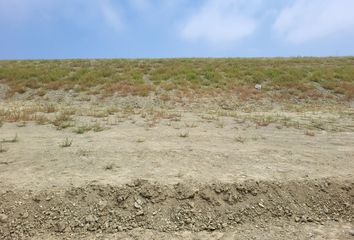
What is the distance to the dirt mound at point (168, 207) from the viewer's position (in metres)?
6.62

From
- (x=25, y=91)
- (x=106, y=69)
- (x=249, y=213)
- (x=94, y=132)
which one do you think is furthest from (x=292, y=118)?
(x=106, y=69)

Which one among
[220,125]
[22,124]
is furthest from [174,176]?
[22,124]

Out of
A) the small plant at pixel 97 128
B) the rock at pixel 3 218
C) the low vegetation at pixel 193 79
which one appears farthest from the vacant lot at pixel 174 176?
A: the low vegetation at pixel 193 79

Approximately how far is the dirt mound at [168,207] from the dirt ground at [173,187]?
0.02 metres

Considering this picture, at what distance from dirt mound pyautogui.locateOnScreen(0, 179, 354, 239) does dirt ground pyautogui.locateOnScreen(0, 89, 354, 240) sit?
2 centimetres

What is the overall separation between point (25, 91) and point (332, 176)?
22392mm

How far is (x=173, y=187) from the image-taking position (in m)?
7.51

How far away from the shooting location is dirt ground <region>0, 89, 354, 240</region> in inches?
261

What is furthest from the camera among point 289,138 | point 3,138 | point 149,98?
point 149,98

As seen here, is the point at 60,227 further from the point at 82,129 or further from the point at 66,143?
the point at 82,129

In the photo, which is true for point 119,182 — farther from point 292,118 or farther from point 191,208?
point 292,118

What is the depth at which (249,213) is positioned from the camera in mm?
7125

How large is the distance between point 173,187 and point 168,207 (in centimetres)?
53

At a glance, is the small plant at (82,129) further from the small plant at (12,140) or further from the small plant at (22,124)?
the small plant at (22,124)
